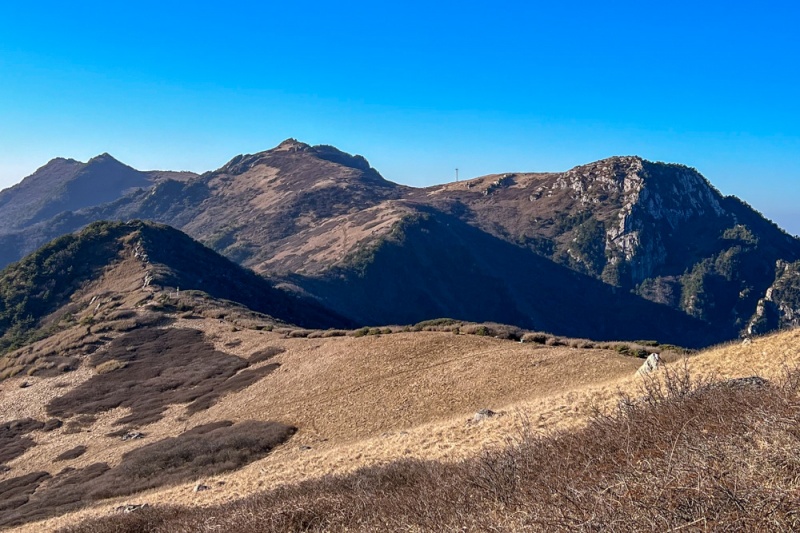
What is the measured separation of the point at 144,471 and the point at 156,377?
2134cm

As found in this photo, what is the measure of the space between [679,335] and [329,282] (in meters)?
102

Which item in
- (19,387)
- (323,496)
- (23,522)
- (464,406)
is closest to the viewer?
(323,496)

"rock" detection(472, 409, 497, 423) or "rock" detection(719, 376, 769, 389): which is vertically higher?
"rock" detection(719, 376, 769, 389)

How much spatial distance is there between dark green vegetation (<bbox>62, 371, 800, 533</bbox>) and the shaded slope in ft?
383

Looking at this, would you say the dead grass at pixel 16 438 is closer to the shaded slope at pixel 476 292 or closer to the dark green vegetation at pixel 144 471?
the dark green vegetation at pixel 144 471

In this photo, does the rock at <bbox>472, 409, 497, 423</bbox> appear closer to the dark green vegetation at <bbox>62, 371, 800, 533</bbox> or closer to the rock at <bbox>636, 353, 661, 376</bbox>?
the rock at <bbox>636, 353, 661, 376</bbox>

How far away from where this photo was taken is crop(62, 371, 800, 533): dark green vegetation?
6.22 m

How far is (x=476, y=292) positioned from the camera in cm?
16550

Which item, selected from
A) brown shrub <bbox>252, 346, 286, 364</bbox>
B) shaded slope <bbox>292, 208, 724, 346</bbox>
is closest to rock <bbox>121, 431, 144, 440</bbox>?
brown shrub <bbox>252, 346, 286, 364</bbox>

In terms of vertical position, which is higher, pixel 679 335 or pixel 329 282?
pixel 329 282

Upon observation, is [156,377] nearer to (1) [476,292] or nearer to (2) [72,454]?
(2) [72,454]

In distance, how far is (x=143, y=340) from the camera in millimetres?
54656

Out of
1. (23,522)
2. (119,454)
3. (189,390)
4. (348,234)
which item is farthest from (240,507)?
(348,234)

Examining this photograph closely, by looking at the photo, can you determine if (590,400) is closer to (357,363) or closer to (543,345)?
(543,345)
